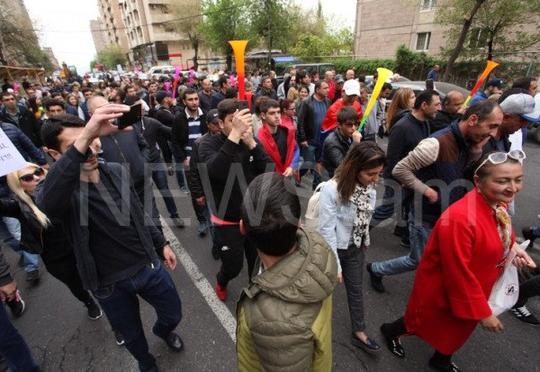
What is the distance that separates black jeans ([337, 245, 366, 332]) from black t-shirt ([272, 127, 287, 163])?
6.14ft

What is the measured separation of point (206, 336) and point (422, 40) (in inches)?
1078

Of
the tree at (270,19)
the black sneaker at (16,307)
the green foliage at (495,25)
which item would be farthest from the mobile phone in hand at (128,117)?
the tree at (270,19)

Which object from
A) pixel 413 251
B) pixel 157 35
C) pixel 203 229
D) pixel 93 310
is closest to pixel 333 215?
pixel 413 251

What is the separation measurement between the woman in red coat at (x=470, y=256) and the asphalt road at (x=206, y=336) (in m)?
0.63

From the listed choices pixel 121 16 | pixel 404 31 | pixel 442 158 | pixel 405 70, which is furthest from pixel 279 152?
pixel 121 16

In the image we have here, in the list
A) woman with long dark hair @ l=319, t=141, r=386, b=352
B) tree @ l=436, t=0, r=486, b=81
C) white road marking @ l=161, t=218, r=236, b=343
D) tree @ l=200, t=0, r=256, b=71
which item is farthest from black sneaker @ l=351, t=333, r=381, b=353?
tree @ l=200, t=0, r=256, b=71

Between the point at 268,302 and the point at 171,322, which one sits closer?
the point at 268,302

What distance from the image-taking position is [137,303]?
85.7 inches

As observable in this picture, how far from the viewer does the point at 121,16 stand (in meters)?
69.0

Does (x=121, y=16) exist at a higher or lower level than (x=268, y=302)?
higher

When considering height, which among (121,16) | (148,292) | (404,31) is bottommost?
(148,292)

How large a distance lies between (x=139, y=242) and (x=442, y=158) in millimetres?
2482

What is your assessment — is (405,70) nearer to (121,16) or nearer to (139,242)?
(139,242)

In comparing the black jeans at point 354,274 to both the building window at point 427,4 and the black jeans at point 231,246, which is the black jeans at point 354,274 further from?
the building window at point 427,4
